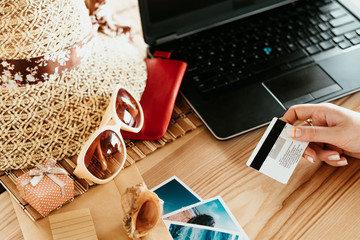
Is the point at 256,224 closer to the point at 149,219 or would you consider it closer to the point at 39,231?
the point at 149,219

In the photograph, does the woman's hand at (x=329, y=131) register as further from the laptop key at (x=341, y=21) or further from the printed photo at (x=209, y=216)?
the laptop key at (x=341, y=21)

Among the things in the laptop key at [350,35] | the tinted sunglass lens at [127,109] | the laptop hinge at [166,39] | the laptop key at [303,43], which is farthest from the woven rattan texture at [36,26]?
the laptop key at [350,35]

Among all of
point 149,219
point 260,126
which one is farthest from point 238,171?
point 149,219

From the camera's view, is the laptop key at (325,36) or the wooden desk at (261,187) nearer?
the wooden desk at (261,187)

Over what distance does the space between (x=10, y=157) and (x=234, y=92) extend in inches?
18.3

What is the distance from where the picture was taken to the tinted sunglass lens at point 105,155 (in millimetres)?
610

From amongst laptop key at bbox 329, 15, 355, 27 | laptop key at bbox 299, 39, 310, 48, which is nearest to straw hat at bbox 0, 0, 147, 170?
laptop key at bbox 299, 39, 310, 48

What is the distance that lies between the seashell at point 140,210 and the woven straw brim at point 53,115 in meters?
0.18

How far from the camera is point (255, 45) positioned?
2.81 feet

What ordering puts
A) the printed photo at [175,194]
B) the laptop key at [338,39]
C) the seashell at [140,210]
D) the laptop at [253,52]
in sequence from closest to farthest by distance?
the seashell at [140,210] < the printed photo at [175,194] < the laptop at [253,52] < the laptop key at [338,39]

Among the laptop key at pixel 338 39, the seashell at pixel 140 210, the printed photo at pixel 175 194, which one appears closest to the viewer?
the seashell at pixel 140 210

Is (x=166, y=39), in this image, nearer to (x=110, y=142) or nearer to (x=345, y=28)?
(x=110, y=142)

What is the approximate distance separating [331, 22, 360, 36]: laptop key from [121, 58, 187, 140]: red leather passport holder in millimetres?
393

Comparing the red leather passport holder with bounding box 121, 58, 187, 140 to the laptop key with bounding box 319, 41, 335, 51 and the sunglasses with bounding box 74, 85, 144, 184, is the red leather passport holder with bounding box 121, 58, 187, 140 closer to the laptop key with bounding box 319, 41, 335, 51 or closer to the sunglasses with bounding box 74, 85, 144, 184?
the sunglasses with bounding box 74, 85, 144, 184
